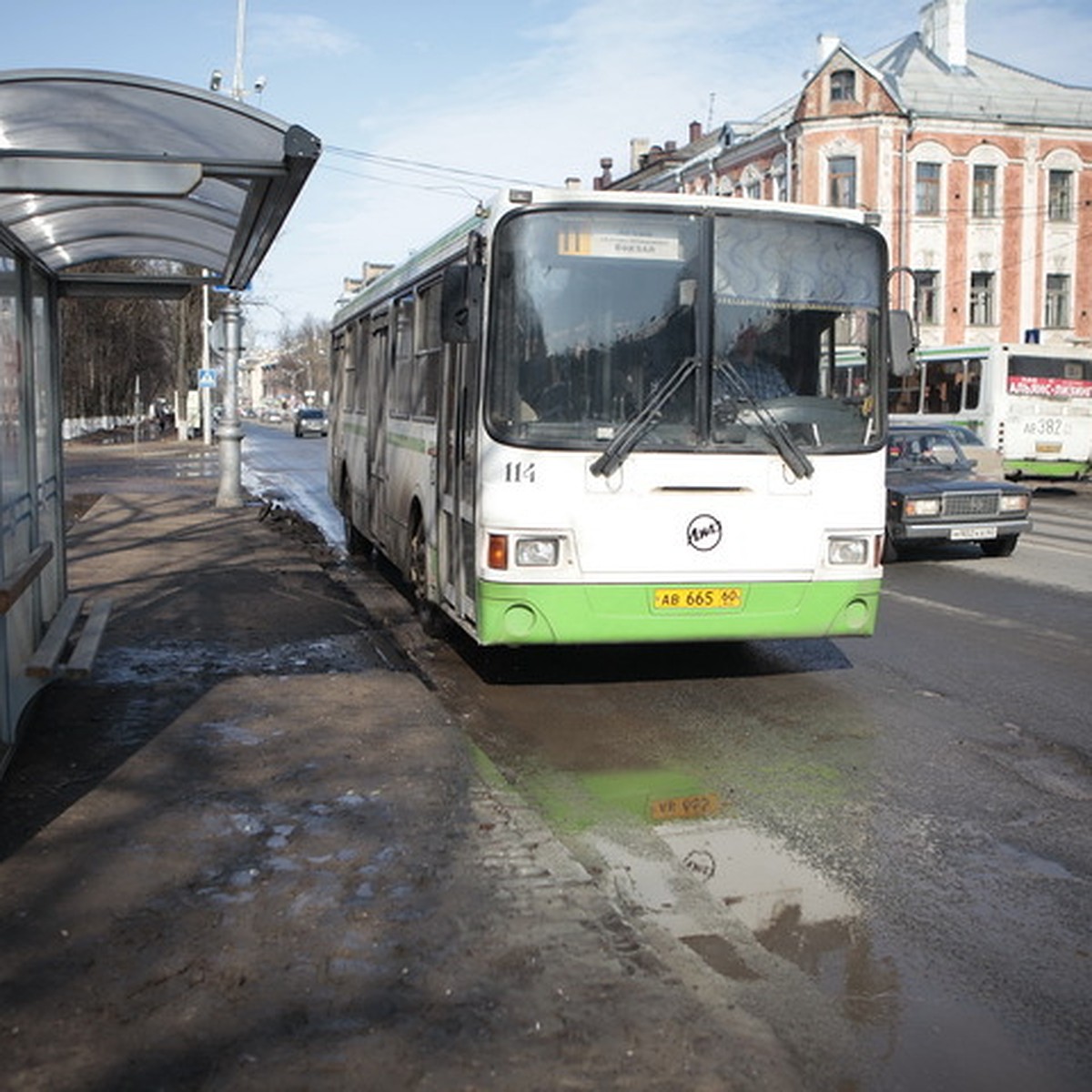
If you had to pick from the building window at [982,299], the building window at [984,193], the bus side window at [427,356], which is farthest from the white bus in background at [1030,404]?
the building window at [984,193]

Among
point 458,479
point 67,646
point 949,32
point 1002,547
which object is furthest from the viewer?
point 949,32

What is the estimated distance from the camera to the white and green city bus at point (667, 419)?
7.77 meters

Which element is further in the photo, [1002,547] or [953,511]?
[1002,547]

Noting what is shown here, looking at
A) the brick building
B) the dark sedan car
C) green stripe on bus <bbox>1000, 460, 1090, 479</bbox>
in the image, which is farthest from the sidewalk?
the brick building

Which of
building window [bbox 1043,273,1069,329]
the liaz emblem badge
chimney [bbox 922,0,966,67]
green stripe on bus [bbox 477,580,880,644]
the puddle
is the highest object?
chimney [bbox 922,0,966,67]

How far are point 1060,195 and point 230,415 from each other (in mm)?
43127

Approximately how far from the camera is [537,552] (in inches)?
305

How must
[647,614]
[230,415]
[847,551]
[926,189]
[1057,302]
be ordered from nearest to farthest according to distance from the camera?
[647,614]
[847,551]
[230,415]
[926,189]
[1057,302]

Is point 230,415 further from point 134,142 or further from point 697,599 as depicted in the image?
point 134,142

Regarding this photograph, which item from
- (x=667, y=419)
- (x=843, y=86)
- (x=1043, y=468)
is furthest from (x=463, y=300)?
(x=843, y=86)

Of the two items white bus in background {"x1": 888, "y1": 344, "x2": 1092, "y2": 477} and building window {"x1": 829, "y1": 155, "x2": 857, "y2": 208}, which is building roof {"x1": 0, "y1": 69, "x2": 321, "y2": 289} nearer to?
white bus in background {"x1": 888, "y1": 344, "x2": 1092, "y2": 477}

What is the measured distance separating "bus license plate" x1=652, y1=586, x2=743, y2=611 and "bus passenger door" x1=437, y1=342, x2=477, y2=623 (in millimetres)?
1145

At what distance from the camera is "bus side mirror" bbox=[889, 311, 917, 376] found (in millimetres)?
8484

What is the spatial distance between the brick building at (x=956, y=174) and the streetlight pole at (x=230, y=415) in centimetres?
3333
